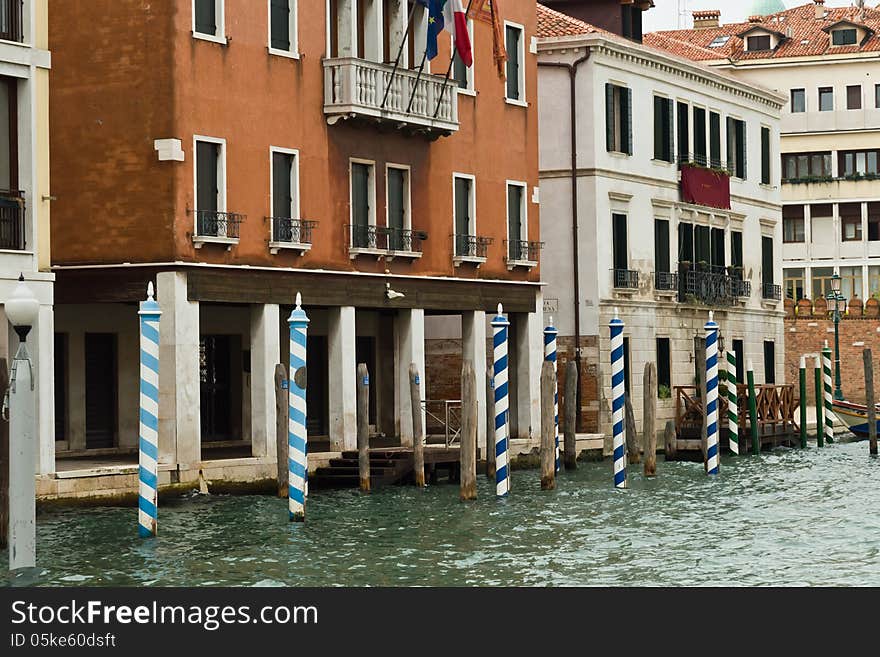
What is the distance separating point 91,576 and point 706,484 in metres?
12.9

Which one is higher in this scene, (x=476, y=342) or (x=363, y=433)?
(x=476, y=342)

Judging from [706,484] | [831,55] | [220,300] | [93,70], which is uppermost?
[831,55]

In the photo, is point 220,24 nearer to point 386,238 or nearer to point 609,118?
point 386,238

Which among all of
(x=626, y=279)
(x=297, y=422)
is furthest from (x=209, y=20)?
(x=626, y=279)

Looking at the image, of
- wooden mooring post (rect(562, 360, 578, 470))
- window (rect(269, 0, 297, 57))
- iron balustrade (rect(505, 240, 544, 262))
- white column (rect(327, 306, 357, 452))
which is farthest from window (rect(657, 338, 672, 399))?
window (rect(269, 0, 297, 57))

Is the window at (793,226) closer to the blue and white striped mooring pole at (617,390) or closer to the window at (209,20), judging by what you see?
the blue and white striped mooring pole at (617,390)

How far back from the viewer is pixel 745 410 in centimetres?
3659

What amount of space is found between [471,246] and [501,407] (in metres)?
6.59

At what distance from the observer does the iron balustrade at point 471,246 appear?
3197 centimetres

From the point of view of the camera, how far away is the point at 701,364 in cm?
3775

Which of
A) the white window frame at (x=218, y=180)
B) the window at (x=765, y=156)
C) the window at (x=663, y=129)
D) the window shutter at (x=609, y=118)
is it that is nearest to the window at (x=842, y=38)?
the window at (x=765, y=156)

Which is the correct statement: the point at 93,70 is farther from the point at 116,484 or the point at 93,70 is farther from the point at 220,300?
the point at 116,484

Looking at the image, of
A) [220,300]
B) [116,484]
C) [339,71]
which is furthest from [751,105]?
[116,484]

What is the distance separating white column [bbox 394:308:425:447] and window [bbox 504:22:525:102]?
4.88 m
